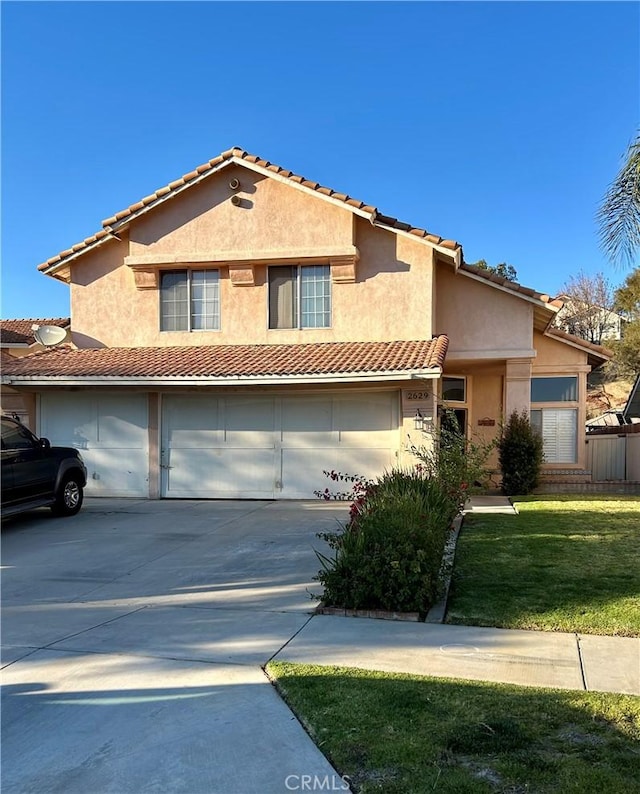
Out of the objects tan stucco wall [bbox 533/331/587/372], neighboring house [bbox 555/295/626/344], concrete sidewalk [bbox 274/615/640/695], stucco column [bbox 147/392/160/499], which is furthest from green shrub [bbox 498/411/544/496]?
neighboring house [bbox 555/295/626/344]

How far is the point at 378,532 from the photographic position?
583 cm

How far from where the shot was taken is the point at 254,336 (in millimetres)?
14320

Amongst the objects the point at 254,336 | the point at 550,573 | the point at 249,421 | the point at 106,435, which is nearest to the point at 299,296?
the point at 254,336

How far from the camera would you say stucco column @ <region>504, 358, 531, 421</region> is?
14797 millimetres

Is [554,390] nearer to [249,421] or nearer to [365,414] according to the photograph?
[365,414]

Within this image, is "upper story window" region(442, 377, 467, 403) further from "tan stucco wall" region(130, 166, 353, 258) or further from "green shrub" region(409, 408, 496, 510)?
"green shrub" region(409, 408, 496, 510)

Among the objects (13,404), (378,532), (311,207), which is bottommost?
(378,532)

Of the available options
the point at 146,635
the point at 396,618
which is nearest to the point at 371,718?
the point at 396,618

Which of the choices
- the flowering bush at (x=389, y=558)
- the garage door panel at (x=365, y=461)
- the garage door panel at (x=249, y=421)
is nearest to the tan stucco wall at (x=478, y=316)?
the garage door panel at (x=365, y=461)

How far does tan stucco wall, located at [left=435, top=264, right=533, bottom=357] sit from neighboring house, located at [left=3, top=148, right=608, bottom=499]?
3cm

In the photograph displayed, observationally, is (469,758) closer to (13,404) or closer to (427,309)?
(427,309)

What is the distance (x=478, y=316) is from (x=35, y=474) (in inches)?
406

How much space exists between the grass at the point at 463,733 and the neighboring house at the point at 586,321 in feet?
137

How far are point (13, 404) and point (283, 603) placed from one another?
10.8 metres
